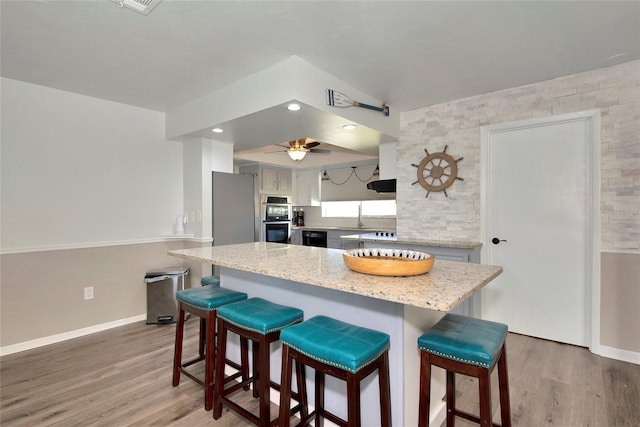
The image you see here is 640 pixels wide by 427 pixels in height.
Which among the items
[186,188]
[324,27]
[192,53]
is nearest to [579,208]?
[324,27]

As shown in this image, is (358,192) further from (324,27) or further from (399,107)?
(324,27)

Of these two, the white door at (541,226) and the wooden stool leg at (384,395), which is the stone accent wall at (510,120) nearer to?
the white door at (541,226)

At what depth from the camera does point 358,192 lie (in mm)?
6043

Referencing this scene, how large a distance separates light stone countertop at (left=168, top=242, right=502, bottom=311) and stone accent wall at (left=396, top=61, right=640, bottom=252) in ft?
5.77

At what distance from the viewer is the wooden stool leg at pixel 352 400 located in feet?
3.99

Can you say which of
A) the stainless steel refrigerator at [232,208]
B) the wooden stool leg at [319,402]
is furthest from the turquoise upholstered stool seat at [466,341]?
the stainless steel refrigerator at [232,208]

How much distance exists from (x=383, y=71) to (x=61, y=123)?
3098 millimetres

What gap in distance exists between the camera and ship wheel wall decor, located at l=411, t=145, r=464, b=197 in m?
3.36

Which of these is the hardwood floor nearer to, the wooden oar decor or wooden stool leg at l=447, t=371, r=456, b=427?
wooden stool leg at l=447, t=371, r=456, b=427

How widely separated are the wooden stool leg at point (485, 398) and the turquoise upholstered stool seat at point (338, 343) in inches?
15.4

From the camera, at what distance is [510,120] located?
3016mm

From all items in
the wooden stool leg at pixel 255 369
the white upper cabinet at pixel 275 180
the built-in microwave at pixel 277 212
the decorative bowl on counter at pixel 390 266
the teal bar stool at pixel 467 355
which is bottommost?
the wooden stool leg at pixel 255 369

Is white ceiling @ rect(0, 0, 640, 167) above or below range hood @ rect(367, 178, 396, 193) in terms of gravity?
above

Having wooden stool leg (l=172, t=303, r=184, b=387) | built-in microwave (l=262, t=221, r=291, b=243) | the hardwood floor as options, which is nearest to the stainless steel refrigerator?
the hardwood floor
